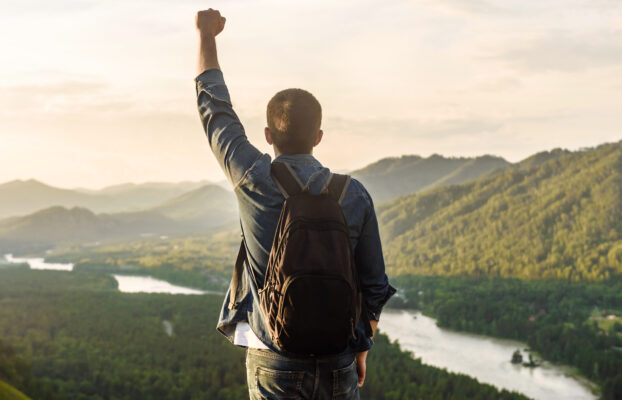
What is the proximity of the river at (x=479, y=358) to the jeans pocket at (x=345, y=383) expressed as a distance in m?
34.9

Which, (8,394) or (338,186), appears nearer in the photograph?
(338,186)

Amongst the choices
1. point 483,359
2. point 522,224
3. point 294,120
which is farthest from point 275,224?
point 522,224

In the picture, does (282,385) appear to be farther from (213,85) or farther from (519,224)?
(519,224)

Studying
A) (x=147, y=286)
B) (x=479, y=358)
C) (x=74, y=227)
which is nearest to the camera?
(x=479, y=358)

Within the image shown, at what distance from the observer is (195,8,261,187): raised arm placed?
2770 mm

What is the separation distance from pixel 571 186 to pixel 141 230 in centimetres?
12047

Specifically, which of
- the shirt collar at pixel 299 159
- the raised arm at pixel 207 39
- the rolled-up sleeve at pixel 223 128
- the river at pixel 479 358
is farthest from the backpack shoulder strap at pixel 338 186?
the river at pixel 479 358

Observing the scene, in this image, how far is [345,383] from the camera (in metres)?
2.76

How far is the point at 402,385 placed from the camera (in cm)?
3008

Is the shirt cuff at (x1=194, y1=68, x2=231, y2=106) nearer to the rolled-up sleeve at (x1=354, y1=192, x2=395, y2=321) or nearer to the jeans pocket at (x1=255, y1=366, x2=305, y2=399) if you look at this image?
the rolled-up sleeve at (x1=354, y1=192, x2=395, y2=321)

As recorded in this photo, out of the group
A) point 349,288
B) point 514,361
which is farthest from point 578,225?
point 349,288

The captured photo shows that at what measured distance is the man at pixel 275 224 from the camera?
2688 mm

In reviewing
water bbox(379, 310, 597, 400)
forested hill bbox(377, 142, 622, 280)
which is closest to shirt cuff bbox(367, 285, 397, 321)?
water bbox(379, 310, 597, 400)

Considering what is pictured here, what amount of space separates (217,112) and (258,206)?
0.49 m
